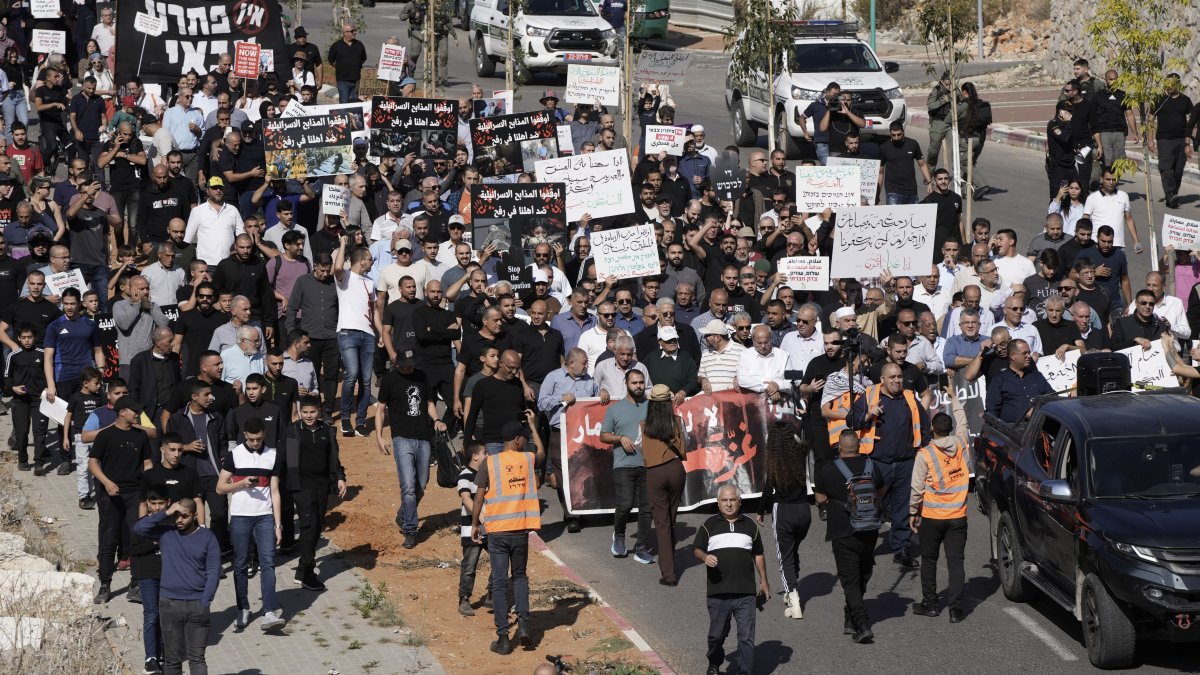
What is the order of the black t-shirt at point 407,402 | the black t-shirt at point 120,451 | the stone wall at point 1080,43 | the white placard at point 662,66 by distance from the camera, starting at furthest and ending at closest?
the stone wall at point 1080,43 < the white placard at point 662,66 < the black t-shirt at point 407,402 < the black t-shirt at point 120,451

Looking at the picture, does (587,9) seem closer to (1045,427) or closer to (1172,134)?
(1172,134)

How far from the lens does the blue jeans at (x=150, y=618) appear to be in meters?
12.6

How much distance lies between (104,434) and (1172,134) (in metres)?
18.5

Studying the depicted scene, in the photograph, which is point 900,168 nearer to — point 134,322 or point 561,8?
point 134,322

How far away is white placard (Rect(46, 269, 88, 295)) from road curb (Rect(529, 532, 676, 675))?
6239mm

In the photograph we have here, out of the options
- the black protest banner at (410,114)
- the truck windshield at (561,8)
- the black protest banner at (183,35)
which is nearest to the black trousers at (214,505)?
the black protest banner at (410,114)

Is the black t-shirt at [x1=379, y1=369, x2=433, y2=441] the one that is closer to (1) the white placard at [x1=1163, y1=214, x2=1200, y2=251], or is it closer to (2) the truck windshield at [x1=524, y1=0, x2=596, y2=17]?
(1) the white placard at [x1=1163, y1=214, x2=1200, y2=251]

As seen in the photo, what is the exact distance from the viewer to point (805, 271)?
1909 cm

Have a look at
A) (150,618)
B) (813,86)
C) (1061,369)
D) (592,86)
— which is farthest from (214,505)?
(813,86)

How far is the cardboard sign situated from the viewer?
26781 millimetres

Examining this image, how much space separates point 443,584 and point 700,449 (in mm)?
3158

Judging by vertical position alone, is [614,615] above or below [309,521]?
below

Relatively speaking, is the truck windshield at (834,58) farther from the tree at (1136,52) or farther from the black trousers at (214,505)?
the black trousers at (214,505)

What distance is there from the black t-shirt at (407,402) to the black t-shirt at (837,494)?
4282mm
